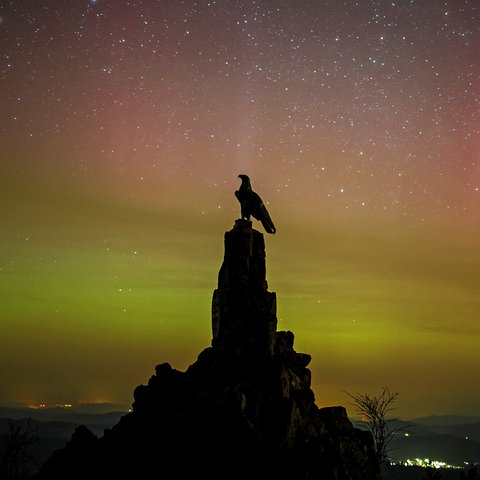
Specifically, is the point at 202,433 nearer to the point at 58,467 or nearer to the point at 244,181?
the point at 58,467

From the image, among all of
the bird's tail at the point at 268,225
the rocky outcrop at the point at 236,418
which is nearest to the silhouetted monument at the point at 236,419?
the rocky outcrop at the point at 236,418

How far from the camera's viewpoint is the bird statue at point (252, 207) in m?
47.9

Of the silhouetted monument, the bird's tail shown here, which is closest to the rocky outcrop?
the silhouetted monument

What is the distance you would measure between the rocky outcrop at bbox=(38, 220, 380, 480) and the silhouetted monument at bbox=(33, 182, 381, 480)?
75 millimetres

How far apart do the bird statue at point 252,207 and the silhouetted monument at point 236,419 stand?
Answer: 1.12m

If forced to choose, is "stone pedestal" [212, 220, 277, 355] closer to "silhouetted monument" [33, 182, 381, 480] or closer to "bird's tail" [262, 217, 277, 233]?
"silhouetted monument" [33, 182, 381, 480]

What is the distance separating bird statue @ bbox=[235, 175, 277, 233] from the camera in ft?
157

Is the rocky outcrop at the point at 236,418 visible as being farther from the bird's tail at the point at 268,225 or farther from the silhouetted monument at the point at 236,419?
the bird's tail at the point at 268,225

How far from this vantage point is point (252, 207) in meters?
48.0

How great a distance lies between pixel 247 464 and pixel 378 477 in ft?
43.1

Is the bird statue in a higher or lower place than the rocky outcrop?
higher

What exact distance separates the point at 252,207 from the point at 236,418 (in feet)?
57.2

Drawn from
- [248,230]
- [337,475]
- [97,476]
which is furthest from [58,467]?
[248,230]

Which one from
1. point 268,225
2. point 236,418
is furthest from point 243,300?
point 236,418
